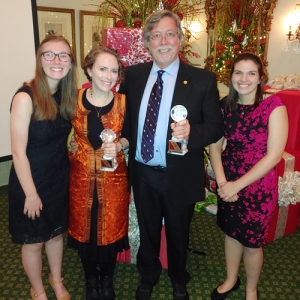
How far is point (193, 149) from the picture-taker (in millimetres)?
1950

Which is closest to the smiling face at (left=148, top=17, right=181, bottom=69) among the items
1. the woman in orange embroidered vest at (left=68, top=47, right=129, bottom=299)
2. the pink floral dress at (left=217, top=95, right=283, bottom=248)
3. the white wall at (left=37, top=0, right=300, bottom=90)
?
the woman in orange embroidered vest at (left=68, top=47, right=129, bottom=299)

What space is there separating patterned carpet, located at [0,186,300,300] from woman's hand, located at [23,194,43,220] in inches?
32.1

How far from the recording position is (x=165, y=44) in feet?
6.28

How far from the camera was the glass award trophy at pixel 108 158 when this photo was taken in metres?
1.82

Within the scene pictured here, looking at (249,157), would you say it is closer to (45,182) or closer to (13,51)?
(45,182)

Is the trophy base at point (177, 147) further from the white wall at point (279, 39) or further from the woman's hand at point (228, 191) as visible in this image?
the white wall at point (279, 39)

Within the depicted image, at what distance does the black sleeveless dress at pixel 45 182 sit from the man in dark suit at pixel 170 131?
0.43m

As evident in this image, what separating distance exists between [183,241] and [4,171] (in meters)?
3.09

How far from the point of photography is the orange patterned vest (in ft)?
6.30

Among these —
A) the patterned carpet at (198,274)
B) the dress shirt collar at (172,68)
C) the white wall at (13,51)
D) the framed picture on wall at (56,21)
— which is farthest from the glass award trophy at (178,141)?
the framed picture on wall at (56,21)

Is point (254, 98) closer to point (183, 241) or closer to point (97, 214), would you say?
point (183, 241)

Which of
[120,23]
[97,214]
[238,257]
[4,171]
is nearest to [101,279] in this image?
[97,214]

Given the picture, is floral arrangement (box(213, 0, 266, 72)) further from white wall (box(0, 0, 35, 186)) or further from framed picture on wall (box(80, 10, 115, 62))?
white wall (box(0, 0, 35, 186))

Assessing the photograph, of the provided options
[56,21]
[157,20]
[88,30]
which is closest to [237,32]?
[88,30]
